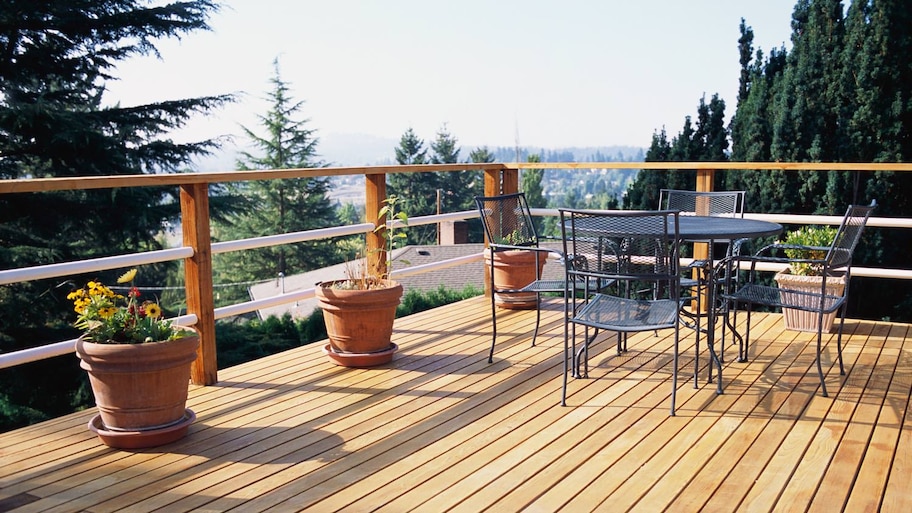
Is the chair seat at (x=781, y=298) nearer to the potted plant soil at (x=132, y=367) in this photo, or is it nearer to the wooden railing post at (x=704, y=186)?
the wooden railing post at (x=704, y=186)

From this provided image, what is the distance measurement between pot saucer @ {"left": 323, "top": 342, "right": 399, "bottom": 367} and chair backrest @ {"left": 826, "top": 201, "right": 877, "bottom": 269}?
2346 millimetres

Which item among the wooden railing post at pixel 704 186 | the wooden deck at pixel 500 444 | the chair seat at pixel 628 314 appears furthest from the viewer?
the wooden railing post at pixel 704 186

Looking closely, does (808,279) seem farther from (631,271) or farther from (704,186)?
(631,271)

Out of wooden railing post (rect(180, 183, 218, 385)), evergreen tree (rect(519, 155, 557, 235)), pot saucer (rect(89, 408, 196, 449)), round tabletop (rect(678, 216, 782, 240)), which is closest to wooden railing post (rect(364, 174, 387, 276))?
wooden railing post (rect(180, 183, 218, 385))

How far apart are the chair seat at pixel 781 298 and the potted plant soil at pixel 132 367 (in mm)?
2675

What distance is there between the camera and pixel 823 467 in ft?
10.0

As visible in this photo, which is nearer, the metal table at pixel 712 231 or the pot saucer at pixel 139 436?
the pot saucer at pixel 139 436

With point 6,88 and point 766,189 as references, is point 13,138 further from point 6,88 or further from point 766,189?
point 766,189

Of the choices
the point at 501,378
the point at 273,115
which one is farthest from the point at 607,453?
the point at 273,115

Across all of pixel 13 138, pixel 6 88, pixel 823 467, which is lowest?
pixel 823 467

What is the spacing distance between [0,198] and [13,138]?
125 cm

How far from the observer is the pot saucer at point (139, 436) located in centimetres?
326

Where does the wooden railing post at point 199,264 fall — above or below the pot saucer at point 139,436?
above

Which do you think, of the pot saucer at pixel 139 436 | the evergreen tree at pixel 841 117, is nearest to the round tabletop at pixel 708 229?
the pot saucer at pixel 139 436
